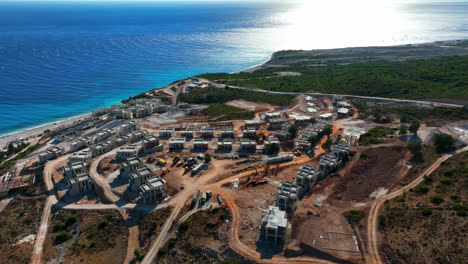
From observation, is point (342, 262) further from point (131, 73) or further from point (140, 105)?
point (131, 73)

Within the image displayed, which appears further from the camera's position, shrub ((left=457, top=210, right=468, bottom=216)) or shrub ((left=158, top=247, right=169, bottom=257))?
shrub ((left=158, top=247, right=169, bottom=257))

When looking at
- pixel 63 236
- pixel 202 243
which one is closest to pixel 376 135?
pixel 202 243

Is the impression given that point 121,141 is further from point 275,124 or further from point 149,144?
point 275,124

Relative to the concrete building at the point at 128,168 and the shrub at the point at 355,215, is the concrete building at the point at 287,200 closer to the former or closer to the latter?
the shrub at the point at 355,215

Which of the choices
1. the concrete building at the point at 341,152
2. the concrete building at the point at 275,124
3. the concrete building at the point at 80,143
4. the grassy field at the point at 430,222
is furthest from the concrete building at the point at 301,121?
the concrete building at the point at 80,143

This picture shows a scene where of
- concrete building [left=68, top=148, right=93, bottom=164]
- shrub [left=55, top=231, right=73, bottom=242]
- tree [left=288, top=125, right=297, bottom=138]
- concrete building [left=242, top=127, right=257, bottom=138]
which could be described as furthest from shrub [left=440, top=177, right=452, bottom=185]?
concrete building [left=68, top=148, right=93, bottom=164]

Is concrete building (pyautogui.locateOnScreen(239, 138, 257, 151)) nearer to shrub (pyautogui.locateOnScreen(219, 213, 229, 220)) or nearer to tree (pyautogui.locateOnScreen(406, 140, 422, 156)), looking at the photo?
shrub (pyautogui.locateOnScreen(219, 213, 229, 220))
